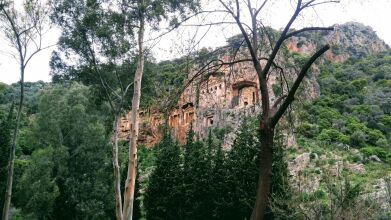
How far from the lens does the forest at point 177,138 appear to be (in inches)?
295

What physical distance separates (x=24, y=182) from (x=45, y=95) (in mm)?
5611

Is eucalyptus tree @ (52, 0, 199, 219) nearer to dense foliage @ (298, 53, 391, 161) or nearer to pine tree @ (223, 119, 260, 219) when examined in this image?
pine tree @ (223, 119, 260, 219)

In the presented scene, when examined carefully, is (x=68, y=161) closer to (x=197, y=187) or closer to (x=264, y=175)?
(x=197, y=187)

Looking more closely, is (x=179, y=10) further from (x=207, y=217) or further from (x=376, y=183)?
(x=376, y=183)

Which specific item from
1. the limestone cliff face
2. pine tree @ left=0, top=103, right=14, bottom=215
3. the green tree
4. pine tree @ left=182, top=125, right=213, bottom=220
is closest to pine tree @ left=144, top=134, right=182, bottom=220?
pine tree @ left=182, top=125, right=213, bottom=220

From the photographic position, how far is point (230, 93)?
31.0 ft

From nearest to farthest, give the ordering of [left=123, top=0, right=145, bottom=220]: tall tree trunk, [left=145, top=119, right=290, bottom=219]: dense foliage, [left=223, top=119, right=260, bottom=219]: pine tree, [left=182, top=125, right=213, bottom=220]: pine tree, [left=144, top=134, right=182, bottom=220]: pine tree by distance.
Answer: [left=123, top=0, right=145, bottom=220]: tall tree trunk → [left=223, top=119, right=260, bottom=219]: pine tree → [left=145, top=119, right=290, bottom=219]: dense foliage → [left=182, top=125, right=213, bottom=220]: pine tree → [left=144, top=134, right=182, bottom=220]: pine tree

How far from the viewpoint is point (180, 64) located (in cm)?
773

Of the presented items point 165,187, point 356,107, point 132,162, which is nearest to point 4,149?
point 165,187

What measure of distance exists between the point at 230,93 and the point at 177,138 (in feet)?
59.9

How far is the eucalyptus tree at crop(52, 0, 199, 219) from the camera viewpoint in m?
12.7

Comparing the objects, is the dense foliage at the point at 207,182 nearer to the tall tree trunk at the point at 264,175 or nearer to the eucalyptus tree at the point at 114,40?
the eucalyptus tree at the point at 114,40

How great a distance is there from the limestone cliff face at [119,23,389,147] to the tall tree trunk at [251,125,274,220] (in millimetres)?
1507

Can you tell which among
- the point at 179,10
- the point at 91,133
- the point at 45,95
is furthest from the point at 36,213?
the point at 179,10
